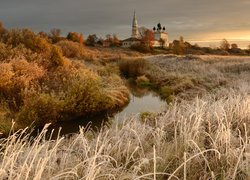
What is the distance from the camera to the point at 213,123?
6199 millimetres

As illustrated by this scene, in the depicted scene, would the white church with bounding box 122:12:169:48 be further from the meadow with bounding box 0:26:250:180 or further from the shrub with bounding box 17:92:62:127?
the shrub with bounding box 17:92:62:127

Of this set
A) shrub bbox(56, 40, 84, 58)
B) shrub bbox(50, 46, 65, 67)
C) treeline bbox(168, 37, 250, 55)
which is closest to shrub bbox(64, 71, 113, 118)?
shrub bbox(50, 46, 65, 67)

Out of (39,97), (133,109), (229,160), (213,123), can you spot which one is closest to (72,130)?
(39,97)

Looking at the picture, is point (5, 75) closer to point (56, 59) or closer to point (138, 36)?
point (56, 59)

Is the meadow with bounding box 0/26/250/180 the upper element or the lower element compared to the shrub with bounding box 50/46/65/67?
lower

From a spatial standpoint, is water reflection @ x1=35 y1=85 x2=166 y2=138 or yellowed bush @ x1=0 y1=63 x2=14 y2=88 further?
yellowed bush @ x1=0 y1=63 x2=14 y2=88

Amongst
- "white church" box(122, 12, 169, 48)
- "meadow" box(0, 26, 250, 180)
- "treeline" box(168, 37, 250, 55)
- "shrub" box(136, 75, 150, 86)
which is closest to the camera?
"meadow" box(0, 26, 250, 180)

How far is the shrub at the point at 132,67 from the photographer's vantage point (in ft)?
95.8

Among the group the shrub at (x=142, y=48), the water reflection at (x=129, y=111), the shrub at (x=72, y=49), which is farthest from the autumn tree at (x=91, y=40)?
the water reflection at (x=129, y=111)

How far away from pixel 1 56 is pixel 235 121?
11.4 metres

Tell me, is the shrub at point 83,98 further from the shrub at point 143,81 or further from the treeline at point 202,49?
the treeline at point 202,49

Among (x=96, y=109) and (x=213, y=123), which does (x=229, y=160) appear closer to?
(x=213, y=123)

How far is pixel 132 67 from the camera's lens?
98.0ft

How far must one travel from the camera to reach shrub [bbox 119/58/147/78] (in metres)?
29.2
